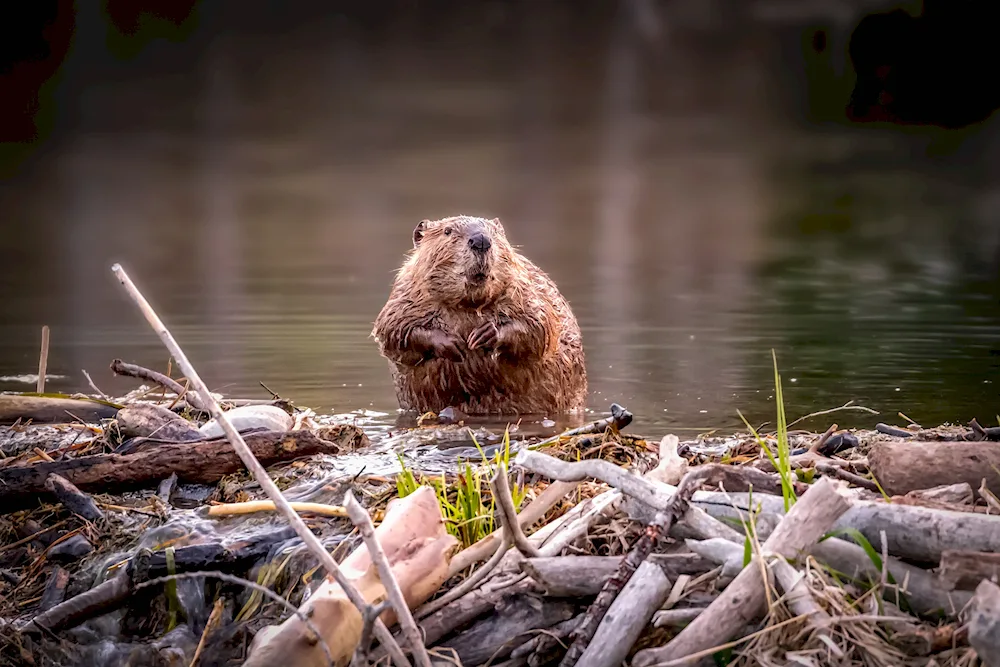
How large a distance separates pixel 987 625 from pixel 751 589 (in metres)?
0.41

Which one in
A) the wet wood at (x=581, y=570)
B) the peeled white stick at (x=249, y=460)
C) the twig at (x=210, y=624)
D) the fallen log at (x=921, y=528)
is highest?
the peeled white stick at (x=249, y=460)

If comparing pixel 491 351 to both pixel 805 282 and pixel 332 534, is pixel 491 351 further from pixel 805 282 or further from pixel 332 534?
pixel 805 282

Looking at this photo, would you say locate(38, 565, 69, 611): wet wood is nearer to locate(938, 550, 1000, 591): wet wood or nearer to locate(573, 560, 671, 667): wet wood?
locate(573, 560, 671, 667): wet wood

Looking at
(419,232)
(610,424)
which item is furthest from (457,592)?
(419,232)

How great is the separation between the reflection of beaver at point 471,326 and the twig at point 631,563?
106 inches

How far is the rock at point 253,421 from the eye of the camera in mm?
3705

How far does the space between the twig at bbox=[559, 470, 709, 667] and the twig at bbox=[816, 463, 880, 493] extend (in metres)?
0.56

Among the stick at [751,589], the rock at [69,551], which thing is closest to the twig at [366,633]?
the stick at [751,589]

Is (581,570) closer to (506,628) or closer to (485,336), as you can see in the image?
(506,628)

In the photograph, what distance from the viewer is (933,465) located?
8.41ft

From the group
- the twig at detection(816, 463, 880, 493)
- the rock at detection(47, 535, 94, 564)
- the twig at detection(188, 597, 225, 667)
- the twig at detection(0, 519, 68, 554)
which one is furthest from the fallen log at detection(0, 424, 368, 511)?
the twig at detection(816, 463, 880, 493)

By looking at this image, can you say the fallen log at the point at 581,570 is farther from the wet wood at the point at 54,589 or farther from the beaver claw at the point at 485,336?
the beaver claw at the point at 485,336

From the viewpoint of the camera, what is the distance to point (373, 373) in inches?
279

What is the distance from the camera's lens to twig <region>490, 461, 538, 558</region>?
215cm
